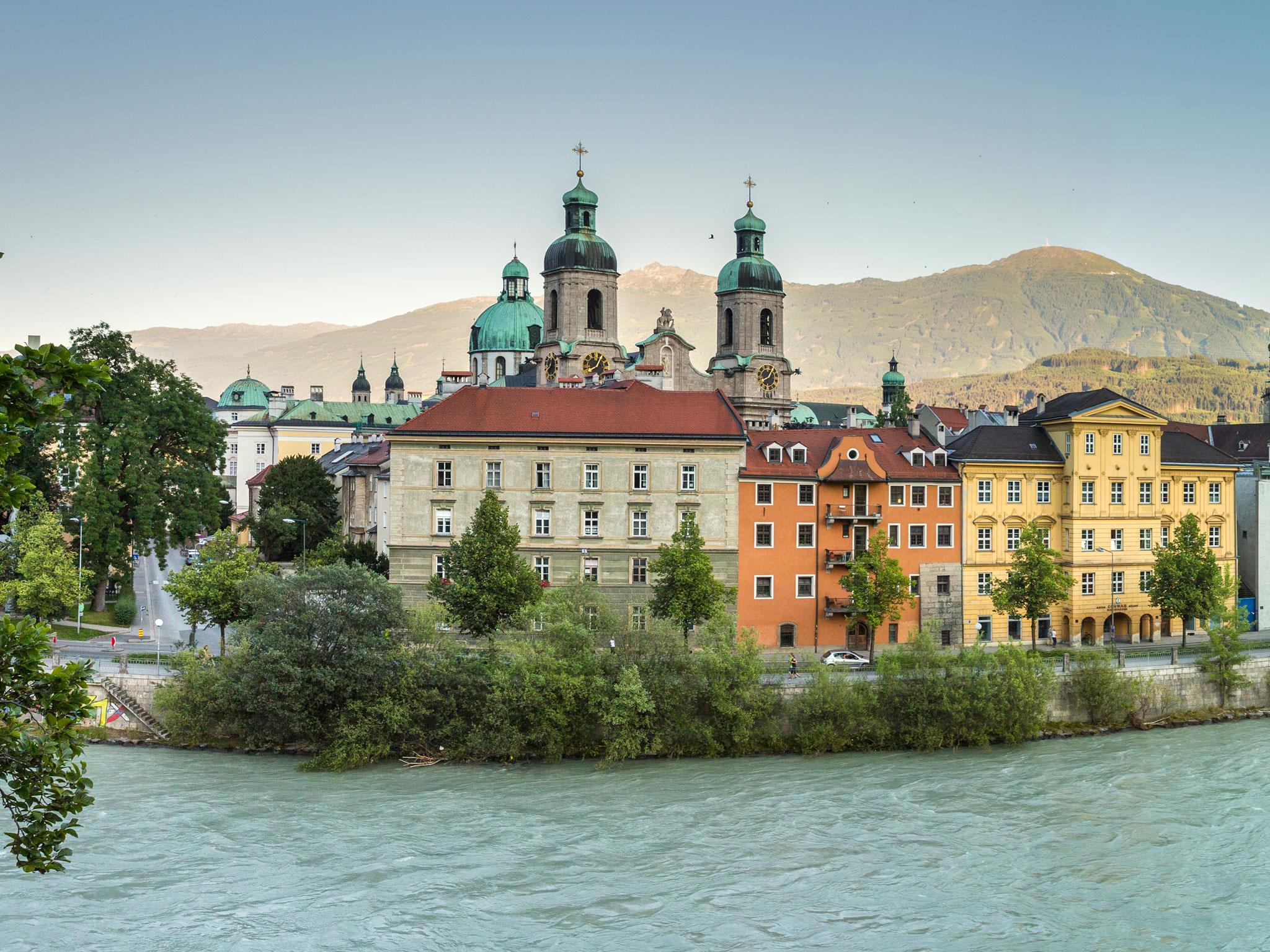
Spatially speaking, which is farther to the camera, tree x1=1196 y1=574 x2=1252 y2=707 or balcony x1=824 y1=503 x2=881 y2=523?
balcony x1=824 y1=503 x2=881 y2=523

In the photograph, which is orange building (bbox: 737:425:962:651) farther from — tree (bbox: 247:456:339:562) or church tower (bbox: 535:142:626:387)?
church tower (bbox: 535:142:626:387)

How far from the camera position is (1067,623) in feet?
190

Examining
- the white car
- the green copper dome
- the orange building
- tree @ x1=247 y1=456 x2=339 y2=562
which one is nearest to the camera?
the white car

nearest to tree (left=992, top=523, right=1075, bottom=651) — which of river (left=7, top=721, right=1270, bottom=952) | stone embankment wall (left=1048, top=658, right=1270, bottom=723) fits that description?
stone embankment wall (left=1048, top=658, right=1270, bottom=723)

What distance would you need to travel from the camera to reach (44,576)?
170ft

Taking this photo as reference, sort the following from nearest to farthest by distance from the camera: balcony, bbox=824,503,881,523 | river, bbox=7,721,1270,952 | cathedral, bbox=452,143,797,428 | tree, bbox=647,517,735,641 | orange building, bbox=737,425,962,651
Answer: river, bbox=7,721,1270,952 < tree, bbox=647,517,735,641 < orange building, bbox=737,425,962,651 < balcony, bbox=824,503,881,523 < cathedral, bbox=452,143,797,428

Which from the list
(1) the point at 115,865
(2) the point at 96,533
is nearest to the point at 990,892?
(1) the point at 115,865

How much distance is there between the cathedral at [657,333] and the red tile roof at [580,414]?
29214 millimetres

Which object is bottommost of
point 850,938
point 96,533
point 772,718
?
point 850,938

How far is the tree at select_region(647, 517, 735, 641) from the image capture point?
4862 centimetres

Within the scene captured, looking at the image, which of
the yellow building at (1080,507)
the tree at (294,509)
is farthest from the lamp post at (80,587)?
the yellow building at (1080,507)

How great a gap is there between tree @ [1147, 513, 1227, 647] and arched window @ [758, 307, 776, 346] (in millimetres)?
54850

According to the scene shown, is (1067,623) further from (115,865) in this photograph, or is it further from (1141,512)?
(115,865)

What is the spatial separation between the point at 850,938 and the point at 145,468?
43.6 metres
